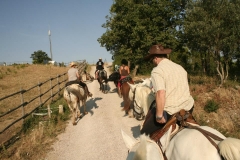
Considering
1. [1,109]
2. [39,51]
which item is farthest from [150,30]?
[39,51]

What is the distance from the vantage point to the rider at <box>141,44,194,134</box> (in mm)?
3186

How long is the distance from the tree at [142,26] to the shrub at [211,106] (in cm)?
1267

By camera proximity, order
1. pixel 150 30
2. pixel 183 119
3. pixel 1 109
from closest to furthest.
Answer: pixel 183 119, pixel 1 109, pixel 150 30

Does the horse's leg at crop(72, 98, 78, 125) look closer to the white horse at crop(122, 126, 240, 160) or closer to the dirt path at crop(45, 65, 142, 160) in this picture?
the dirt path at crop(45, 65, 142, 160)

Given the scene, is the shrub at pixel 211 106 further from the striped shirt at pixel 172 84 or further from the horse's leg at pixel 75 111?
the striped shirt at pixel 172 84

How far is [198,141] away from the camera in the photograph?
8.61ft

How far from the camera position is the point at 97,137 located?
24.7ft

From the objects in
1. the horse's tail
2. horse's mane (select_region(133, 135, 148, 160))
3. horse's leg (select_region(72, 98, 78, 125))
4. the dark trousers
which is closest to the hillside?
horse's leg (select_region(72, 98, 78, 125))

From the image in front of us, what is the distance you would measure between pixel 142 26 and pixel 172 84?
21.0 m

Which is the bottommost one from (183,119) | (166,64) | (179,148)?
(179,148)

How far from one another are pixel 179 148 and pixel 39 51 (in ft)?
380

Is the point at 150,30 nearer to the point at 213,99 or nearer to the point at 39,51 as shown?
the point at 213,99

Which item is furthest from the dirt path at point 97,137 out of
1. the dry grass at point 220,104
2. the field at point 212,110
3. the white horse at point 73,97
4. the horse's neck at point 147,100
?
the dry grass at point 220,104

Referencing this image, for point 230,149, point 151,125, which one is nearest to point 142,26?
point 151,125
